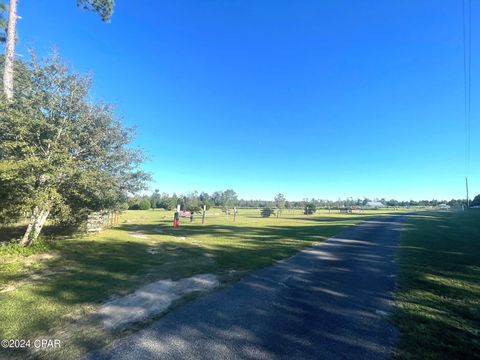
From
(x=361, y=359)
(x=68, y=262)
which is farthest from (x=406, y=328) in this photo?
(x=68, y=262)

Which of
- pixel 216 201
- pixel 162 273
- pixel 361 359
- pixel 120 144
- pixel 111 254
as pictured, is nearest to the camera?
pixel 361 359

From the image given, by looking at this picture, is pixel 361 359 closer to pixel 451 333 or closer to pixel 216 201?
pixel 451 333

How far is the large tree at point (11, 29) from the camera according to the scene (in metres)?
10.9

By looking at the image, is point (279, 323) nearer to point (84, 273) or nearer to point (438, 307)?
point (438, 307)

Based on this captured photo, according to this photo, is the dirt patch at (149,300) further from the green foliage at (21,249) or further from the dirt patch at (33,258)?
the green foliage at (21,249)

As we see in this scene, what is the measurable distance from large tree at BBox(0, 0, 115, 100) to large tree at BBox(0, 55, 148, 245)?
1.23 meters

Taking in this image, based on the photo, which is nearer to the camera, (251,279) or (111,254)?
(251,279)

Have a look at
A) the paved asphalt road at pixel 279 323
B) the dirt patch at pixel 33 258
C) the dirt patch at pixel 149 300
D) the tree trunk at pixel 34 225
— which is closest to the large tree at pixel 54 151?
the tree trunk at pixel 34 225

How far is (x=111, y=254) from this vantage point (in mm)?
9664

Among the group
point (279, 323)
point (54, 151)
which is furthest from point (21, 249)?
point (279, 323)

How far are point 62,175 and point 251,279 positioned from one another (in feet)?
25.7

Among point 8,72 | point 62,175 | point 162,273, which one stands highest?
point 8,72

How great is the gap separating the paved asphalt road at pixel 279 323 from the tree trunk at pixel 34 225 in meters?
8.07

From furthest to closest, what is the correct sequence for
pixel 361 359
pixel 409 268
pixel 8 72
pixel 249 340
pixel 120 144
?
1. pixel 120 144
2. pixel 8 72
3. pixel 409 268
4. pixel 249 340
5. pixel 361 359
